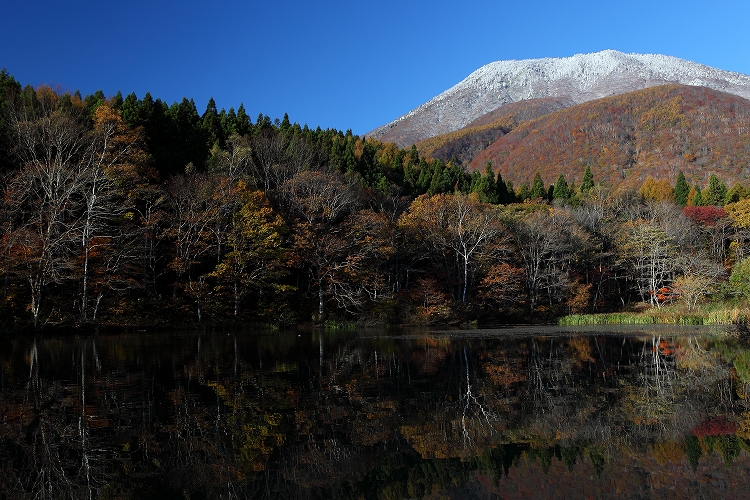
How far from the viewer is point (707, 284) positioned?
5338 centimetres

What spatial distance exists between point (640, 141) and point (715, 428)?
12844 cm

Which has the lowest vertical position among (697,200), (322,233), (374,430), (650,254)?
(374,430)

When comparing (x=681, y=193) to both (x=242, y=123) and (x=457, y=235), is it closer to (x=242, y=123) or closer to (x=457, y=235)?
(x=457, y=235)

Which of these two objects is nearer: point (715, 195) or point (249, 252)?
point (249, 252)

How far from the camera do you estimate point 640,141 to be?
124 meters

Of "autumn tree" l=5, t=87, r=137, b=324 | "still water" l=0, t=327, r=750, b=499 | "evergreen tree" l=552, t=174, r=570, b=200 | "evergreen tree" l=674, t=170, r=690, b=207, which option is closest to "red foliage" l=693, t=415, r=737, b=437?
"still water" l=0, t=327, r=750, b=499

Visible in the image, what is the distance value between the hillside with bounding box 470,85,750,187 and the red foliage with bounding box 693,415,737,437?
341 ft

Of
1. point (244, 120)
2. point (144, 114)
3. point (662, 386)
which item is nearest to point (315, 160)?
point (244, 120)

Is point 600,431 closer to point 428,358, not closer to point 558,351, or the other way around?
point 428,358

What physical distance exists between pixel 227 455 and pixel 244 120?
66.4m

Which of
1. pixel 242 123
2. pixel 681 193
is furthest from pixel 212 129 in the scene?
pixel 681 193

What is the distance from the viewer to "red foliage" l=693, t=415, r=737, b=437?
8.82 meters

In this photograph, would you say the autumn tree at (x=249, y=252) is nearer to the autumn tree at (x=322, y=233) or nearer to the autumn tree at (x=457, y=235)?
the autumn tree at (x=322, y=233)

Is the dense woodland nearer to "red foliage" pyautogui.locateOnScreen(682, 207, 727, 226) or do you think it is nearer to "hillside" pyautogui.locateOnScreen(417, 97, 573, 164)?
"red foliage" pyautogui.locateOnScreen(682, 207, 727, 226)
